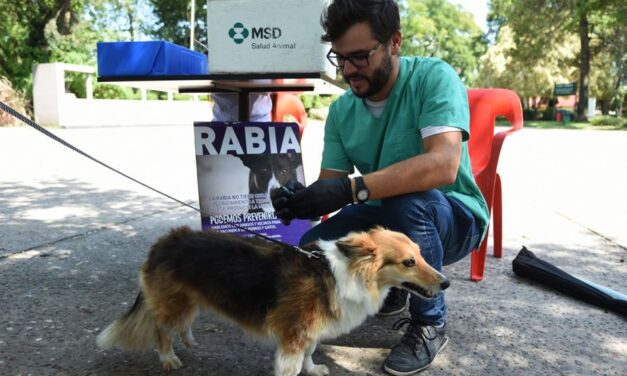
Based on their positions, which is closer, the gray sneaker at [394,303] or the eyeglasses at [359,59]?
the eyeglasses at [359,59]

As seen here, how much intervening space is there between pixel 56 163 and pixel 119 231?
5495 mm

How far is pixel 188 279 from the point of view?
7.58 ft

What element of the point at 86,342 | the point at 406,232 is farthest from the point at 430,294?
the point at 86,342

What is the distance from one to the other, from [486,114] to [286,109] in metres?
2.32

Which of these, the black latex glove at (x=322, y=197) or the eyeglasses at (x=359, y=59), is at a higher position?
the eyeglasses at (x=359, y=59)

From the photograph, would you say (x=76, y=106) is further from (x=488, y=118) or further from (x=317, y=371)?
(x=317, y=371)

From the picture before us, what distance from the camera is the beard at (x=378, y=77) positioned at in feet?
8.52

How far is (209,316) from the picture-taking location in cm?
307

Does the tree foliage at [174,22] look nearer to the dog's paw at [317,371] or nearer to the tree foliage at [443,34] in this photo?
the tree foliage at [443,34]

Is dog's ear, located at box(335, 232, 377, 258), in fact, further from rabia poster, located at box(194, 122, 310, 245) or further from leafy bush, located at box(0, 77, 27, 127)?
leafy bush, located at box(0, 77, 27, 127)

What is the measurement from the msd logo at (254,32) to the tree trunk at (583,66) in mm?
31980

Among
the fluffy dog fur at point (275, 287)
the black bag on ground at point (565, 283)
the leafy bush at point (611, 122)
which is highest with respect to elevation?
the leafy bush at point (611, 122)

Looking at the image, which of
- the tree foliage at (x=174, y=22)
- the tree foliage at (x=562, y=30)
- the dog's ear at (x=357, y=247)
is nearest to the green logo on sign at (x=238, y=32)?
the dog's ear at (x=357, y=247)

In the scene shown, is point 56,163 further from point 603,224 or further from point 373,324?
point 603,224
